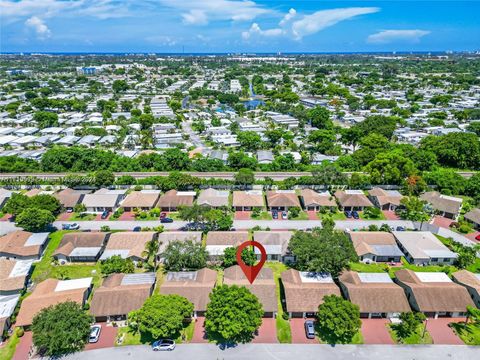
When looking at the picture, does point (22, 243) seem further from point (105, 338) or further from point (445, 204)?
point (445, 204)

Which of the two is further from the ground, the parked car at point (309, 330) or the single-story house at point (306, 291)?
the single-story house at point (306, 291)

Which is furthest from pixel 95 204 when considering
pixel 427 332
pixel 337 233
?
pixel 427 332

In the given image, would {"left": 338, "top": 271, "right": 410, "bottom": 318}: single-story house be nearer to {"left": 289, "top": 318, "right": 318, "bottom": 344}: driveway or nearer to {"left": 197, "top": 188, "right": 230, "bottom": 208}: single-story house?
{"left": 289, "top": 318, "right": 318, "bottom": 344}: driveway

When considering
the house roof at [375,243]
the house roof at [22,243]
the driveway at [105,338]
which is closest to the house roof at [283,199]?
the house roof at [375,243]

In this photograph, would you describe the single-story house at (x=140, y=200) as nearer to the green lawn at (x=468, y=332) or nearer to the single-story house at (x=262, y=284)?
the single-story house at (x=262, y=284)

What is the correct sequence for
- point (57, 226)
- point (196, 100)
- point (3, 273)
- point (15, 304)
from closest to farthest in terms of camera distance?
point (15, 304) → point (3, 273) → point (57, 226) → point (196, 100)

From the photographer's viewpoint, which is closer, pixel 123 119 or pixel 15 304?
pixel 15 304

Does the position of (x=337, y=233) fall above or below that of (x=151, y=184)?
above

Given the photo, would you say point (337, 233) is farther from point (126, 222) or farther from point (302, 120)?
point (302, 120)
